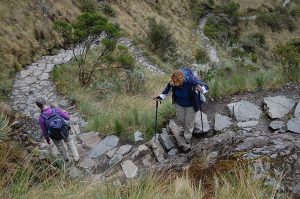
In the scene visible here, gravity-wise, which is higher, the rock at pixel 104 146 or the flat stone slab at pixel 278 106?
the flat stone slab at pixel 278 106

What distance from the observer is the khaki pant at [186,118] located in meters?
6.39

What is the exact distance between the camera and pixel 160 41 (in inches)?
778

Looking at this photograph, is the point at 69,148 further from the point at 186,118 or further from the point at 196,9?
the point at 196,9

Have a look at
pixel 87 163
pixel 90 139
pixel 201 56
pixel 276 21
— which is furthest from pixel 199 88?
pixel 276 21

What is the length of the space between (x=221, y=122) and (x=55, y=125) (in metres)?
2.92

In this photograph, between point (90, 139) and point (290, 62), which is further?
point (290, 62)

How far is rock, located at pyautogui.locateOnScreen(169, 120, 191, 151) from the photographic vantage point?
6.65m

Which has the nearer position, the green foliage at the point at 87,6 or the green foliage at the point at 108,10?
the green foliage at the point at 87,6

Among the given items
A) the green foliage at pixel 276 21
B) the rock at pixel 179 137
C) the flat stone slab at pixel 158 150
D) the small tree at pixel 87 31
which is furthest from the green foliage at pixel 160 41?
the green foliage at pixel 276 21

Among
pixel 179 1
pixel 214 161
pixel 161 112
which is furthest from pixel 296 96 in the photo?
pixel 179 1

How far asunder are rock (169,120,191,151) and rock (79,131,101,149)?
1.57 m

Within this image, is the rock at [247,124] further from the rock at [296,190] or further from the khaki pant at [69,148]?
the khaki pant at [69,148]

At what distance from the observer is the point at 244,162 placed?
15.8 feet

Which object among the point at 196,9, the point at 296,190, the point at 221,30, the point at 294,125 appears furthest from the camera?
the point at 196,9
